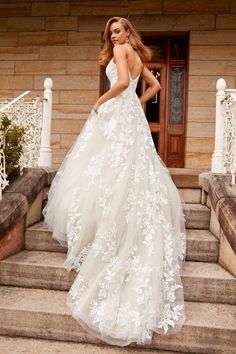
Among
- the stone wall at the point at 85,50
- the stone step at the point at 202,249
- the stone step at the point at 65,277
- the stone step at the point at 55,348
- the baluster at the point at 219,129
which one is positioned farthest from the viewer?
the stone wall at the point at 85,50

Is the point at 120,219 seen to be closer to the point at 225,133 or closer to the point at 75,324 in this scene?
the point at 75,324

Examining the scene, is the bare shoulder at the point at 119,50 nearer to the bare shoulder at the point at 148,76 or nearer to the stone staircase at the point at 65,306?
the bare shoulder at the point at 148,76

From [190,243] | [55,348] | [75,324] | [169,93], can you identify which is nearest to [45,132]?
[190,243]

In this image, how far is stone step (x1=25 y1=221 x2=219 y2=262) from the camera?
355cm

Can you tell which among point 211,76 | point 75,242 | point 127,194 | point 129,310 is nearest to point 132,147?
point 127,194

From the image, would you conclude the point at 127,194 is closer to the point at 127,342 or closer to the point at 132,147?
the point at 132,147

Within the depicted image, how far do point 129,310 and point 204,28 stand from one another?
670 centimetres

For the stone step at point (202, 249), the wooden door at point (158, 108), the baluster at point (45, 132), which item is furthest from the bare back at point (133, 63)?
the wooden door at point (158, 108)

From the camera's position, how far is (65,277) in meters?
3.20

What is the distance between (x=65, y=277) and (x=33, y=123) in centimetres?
227

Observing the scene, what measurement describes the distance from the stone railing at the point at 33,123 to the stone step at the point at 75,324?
1.61 metres

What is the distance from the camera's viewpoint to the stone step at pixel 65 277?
10.1 feet

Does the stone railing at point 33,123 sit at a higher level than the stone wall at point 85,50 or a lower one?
lower

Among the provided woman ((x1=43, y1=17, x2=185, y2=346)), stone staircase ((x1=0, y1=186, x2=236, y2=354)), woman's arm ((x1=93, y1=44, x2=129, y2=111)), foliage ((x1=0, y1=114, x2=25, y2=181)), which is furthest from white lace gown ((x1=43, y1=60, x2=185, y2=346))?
foliage ((x1=0, y1=114, x2=25, y2=181))
